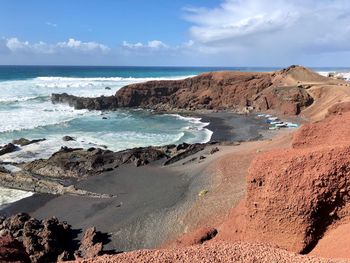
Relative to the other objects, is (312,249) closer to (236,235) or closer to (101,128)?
(236,235)

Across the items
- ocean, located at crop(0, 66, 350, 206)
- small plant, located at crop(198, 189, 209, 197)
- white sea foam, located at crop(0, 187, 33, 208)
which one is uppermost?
small plant, located at crop(198, 189, 209, 197)

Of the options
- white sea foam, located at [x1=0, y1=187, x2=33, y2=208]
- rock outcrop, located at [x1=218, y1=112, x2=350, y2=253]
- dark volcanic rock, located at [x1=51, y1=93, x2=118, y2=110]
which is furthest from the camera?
dark volcanic rock, located at [x1=51, y1=93, x2=118, y2=110]

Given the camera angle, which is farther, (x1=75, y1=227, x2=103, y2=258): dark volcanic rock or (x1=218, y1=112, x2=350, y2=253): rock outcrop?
(x1=75, y1=227, x2=103, y2=258): dark volcanic rock

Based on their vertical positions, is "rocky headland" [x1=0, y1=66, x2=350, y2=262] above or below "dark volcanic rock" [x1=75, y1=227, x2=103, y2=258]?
above

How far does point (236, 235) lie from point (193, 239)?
1.43 meters

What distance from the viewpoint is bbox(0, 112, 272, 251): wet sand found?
16781 mm

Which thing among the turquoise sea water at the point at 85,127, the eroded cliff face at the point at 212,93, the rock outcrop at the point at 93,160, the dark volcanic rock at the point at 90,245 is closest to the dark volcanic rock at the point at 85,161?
the rock outcrop at the point at 93,160

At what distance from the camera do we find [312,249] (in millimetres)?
11172

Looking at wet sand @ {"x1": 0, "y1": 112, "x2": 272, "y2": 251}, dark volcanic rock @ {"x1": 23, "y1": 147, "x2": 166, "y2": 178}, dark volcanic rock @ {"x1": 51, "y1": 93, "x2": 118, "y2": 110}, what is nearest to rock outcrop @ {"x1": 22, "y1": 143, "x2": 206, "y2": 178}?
dark volcanic rock @ {"x1": 23, "y1": 147, "x2": 166, "y2": 178}

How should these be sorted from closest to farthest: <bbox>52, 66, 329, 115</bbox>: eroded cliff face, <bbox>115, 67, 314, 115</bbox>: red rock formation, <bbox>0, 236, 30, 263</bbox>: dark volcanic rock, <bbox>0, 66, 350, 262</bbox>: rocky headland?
<bbox>0, 236, 30, 263</bbox>: dark volcanic rock, <bbox>0, 66, 350, 262</bbox>: rocky headland, <bbox>115, 67, 314, 115</bbox>: red rock formation, <bbox>52, 66, 329, 115</bbox>: eroded cliff face

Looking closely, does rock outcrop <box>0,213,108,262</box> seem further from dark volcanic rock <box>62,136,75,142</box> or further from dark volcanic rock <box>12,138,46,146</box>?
dark volcanic rock <box>62,136,75,142</box>

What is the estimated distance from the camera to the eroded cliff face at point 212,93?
193ft

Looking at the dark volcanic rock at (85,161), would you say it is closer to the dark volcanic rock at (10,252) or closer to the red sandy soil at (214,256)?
the dark volcanic rock at (10,252)

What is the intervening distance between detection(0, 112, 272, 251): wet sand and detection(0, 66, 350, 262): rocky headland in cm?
7
